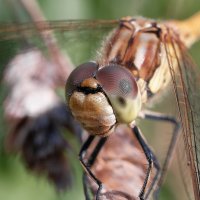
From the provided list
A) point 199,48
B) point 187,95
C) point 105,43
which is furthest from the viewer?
point 199,48

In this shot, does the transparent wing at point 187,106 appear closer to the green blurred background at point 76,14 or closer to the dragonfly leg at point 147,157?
the dragonfly leg at point 147,157

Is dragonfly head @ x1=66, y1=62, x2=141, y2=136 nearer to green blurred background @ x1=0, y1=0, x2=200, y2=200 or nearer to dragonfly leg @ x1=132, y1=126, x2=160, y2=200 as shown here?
dragonfly leg @ x1=132, y1=126, x2=160, y2=200

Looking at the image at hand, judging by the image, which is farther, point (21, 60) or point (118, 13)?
point (118, 13)

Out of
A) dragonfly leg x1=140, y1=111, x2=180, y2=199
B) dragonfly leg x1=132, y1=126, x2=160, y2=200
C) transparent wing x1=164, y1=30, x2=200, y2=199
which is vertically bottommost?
dragonfly leg x1=140, y1=111, x2=180, y2=199

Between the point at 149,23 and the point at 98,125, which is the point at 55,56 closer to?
the point at 149,23

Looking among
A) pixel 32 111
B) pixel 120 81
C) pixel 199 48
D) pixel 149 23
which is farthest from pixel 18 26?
pixel 199 48

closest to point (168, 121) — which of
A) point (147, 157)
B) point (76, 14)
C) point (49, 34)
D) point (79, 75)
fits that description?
point (147, 157)

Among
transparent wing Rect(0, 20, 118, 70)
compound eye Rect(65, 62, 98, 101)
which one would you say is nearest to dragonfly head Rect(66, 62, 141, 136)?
compound eye Rect(65, 62, 98, 101)

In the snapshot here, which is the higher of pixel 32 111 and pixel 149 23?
pixel 149 23
